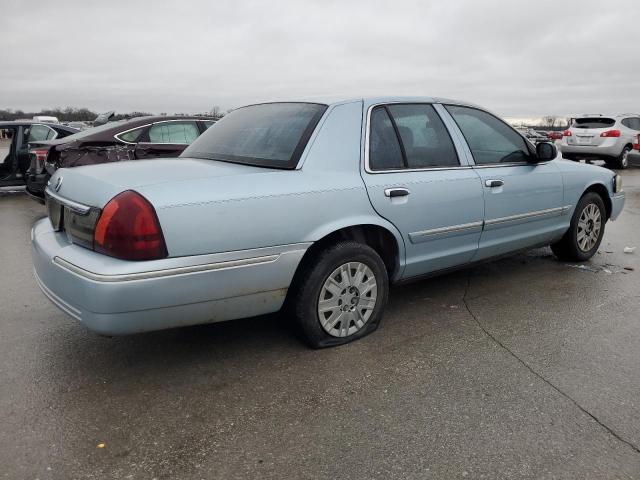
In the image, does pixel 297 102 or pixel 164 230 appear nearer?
pixel 164 230

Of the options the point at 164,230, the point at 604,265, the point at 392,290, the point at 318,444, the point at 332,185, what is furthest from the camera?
the point at 604,265

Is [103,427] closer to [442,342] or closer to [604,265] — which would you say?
[442,342]

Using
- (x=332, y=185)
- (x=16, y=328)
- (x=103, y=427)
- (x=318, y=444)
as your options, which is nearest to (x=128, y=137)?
(x=16, y=328)

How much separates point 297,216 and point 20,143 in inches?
365

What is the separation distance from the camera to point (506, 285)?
4812 millimetres

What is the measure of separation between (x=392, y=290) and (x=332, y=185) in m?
1.69

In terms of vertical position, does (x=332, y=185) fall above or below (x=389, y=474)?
above

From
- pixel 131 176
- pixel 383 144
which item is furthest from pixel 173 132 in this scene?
pixel 131 176

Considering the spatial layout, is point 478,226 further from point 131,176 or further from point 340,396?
point 131,176

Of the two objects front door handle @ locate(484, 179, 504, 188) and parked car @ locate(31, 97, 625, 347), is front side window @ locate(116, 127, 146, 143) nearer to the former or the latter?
parked car @ locate(31, 97, 625, 347)

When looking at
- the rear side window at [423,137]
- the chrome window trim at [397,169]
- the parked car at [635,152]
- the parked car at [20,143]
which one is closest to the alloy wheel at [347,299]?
the chrome window trim at [397,169]

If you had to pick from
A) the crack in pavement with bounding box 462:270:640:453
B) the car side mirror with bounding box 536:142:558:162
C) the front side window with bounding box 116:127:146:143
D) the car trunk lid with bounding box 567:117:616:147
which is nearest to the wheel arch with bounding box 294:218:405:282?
the crack in pavement with bounding box 462:270:640:453

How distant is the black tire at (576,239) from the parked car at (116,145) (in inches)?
208

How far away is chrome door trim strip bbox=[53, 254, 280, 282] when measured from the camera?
2.66 metres
